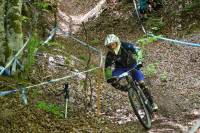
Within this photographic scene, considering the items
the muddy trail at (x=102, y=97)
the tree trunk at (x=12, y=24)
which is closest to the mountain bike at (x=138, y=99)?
the muddy trail at (x=102, y=97)

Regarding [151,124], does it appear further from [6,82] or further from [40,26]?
[40,26]

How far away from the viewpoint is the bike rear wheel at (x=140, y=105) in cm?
908

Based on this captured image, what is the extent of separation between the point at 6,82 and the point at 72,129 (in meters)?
1.79

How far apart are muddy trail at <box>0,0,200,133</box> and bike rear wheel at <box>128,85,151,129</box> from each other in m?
0.23

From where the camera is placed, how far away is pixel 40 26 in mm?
17219

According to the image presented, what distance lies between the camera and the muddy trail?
898 cm

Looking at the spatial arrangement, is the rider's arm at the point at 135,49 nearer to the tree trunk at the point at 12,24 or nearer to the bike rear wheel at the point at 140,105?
the bike rear wheel at the point at 140,105

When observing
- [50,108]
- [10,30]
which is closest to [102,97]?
[50,108]

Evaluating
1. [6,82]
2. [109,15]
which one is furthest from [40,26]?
[6,82]

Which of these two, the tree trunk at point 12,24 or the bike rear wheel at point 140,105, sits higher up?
the tree trunk at point 12,24

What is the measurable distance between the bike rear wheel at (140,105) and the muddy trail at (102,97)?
0.23 meters

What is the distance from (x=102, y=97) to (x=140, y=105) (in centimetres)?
274

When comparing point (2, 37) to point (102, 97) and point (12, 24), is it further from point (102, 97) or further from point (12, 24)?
point (102, 97)

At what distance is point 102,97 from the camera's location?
11.9 m
